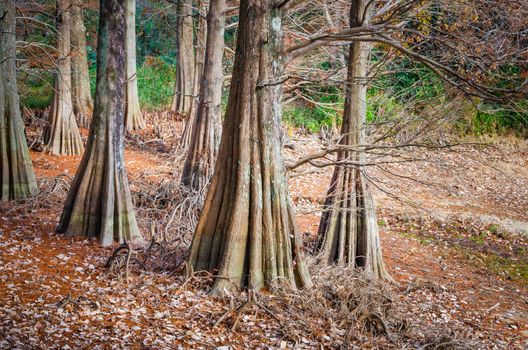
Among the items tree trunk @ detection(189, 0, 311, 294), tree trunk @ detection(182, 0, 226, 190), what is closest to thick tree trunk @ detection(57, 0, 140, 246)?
tree trunk @ detection(189, 0, 311, 294)

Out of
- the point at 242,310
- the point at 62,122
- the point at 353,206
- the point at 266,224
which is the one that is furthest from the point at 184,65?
the point at 242,310

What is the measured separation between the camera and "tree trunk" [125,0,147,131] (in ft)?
53.3

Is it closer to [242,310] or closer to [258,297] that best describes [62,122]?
[258,297]

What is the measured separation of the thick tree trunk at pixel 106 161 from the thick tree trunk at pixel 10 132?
7.59ft

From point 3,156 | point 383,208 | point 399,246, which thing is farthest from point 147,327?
point 383,208

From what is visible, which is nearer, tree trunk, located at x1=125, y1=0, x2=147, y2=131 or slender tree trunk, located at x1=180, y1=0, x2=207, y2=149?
slender tree trunk, located at x1=180, y1=0, x2=207, y2=149

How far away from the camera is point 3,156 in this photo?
31.3 feet

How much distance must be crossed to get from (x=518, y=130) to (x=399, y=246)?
1147 centimetres

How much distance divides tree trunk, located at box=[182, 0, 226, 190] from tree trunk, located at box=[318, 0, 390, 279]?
293 cm

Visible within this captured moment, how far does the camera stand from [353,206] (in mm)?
8625

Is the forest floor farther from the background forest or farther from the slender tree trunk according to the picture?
the slender tree trunk

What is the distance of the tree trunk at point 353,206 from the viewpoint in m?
8.60

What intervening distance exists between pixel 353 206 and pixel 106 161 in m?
3.90

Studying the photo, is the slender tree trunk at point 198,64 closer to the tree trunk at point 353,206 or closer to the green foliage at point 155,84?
the green foliage at point 155,84
